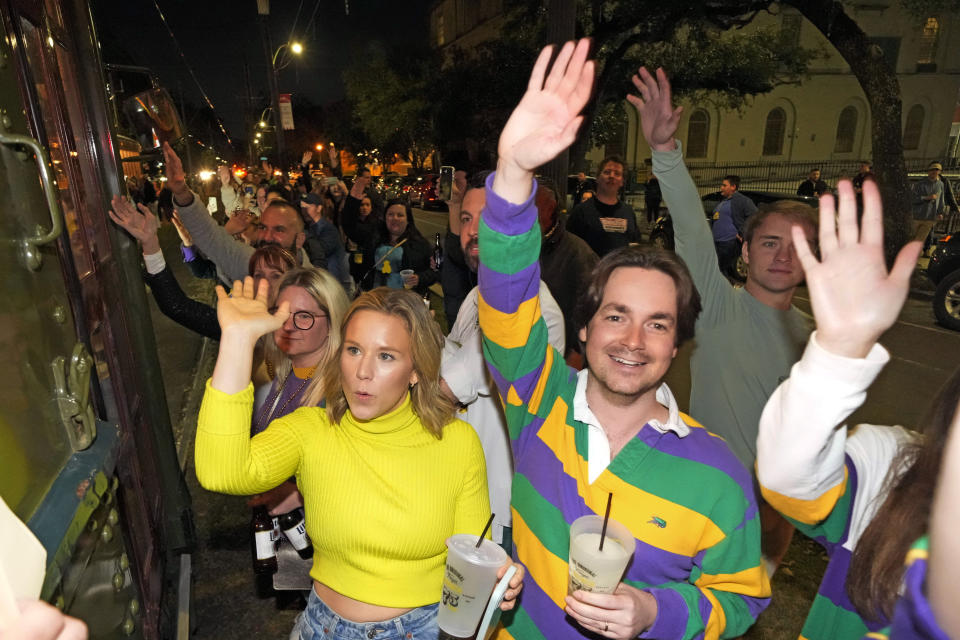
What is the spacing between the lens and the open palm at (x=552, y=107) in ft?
5.26

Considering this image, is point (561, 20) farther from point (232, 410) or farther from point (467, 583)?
point (467, 583)

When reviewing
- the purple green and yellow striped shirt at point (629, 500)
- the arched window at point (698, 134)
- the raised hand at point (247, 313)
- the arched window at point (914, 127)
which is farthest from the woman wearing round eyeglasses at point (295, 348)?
the arched window at point (914, 127)

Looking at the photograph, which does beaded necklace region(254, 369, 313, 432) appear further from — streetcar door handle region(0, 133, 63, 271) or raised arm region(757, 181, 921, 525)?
raised arm region(757, 181, 921, 525)

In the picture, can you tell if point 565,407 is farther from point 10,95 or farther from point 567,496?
point 10,95

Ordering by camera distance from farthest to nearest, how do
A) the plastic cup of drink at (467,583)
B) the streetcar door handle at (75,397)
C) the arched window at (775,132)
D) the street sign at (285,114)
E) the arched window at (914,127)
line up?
the arched window at (914,127) → the arched window at (775,132) → the street sign at (285,114) → the plastic cup of drink at (467,583) → the streetcar door handle at (75,397)

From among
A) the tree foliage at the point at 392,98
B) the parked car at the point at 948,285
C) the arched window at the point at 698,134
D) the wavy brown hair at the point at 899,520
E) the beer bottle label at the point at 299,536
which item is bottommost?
the parked car at the point at 948,285

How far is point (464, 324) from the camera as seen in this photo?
102 inches

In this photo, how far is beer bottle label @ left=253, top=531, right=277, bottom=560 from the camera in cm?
261

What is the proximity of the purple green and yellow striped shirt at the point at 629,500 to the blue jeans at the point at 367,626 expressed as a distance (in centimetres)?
30

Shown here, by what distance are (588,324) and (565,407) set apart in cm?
29

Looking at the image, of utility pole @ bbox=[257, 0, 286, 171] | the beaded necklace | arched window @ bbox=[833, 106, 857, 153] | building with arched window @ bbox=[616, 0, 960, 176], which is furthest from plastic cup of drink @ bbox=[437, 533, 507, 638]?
arched window @ bbox=[833, 106, 857, 153]

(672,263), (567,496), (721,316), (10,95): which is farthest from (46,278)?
(721,316)

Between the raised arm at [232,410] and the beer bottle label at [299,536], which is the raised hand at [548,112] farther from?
the beer bottle label at [299,536]

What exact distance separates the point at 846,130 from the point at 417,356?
159 ft
